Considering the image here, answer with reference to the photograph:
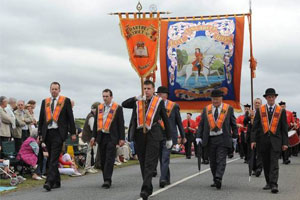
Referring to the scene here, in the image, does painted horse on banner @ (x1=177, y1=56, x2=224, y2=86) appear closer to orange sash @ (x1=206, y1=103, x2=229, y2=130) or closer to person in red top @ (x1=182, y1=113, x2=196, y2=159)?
person in red top @ (x1=182, y1=113, x2=196, y2=159)

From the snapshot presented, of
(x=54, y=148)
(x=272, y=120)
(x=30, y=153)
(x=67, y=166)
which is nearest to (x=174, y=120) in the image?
(x=272, y=120)

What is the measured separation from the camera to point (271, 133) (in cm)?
996

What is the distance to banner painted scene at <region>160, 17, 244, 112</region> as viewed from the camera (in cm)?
2027

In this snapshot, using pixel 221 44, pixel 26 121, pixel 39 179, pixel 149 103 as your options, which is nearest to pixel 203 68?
pixel 221 44

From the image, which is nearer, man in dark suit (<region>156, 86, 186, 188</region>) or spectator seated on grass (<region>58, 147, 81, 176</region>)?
man in dark suit (<region>156, 86, 186, 188</region>)

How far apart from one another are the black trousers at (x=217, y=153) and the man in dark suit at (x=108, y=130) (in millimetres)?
1747

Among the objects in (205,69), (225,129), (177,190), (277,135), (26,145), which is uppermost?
(205,69)

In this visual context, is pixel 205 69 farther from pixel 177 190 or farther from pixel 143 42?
pixel 177 190

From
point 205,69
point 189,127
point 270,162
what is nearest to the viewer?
point 270,162

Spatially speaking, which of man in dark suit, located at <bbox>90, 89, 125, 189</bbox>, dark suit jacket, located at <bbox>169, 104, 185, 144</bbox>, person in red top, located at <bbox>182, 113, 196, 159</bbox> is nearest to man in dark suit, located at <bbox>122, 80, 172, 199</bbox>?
man in dark suit, located at <bbox>90, 89, 125, 189</bbox>

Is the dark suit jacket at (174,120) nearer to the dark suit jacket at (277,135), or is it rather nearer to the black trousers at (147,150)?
the dark suit jacket at (277,135)

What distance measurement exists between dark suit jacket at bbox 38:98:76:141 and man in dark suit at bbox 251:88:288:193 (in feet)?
12.0

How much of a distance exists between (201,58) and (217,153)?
34.6ft

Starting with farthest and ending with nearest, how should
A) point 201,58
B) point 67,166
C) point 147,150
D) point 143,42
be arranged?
point 201,58
point 67,166
point 143,42
point 147,150
